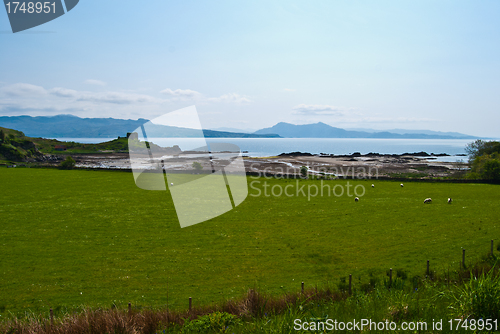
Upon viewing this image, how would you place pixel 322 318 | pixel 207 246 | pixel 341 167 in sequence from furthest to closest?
pixel 341 167, pixel 207 246, pixel 322 318

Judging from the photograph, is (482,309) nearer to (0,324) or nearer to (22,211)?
(0,324)

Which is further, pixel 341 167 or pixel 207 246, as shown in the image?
pixel 341 167

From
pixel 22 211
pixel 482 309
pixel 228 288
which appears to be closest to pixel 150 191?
pixel 22 211

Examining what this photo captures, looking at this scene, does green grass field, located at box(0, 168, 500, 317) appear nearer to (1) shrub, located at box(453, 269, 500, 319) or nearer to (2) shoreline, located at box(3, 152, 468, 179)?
(1) shrub, located at box(453, 269, 500, 319)

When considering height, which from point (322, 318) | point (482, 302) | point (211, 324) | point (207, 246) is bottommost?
point (207, 246)

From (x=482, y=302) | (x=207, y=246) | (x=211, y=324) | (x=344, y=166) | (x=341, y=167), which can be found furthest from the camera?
(x=344, y=166)

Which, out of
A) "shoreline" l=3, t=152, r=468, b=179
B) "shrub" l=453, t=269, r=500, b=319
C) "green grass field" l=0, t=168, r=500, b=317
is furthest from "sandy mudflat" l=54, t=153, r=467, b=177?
"shrub" l=453, t=269, r=500, b=319

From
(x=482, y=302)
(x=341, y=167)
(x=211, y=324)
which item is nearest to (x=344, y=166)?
(x=341, y=167)

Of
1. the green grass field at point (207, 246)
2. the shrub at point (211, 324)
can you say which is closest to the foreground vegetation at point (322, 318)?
the shrub at point (211, 324)

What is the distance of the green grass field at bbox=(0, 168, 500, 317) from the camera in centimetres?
928

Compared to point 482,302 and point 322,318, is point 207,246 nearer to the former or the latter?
point 322,318

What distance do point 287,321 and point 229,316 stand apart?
4.65ft

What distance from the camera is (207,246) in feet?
44.2

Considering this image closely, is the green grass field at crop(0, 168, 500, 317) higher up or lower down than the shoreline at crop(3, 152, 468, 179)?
lower down
